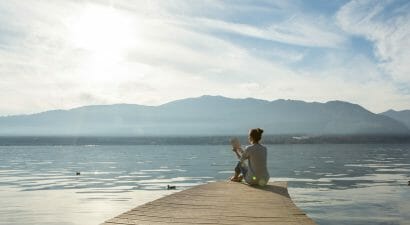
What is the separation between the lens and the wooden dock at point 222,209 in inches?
481

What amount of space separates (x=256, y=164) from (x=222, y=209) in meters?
4.35

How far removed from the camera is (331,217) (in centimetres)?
3108

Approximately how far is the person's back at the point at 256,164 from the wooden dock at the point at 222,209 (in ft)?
1.55

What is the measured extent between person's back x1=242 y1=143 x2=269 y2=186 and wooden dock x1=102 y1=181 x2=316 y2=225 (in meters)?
0.47

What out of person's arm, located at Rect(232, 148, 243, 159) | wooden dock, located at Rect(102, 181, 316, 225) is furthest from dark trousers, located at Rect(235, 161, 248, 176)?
wooden dock, located at Rect(102, 181, 316, 225)

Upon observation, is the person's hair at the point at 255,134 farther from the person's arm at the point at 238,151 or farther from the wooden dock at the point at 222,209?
the wooden dock at the point at 222,209

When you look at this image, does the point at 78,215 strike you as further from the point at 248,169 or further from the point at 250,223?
the point at 250,223

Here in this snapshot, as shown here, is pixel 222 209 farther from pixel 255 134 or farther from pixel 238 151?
pixel 238 151

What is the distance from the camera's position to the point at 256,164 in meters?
18.0

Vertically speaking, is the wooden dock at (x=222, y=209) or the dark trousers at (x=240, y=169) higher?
the dark trousers at (x=240, y=169)

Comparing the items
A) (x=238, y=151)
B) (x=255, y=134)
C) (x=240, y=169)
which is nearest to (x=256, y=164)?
(x=255, y=134)

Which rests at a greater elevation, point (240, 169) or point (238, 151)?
point (238, 151)

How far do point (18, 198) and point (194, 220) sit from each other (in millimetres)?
32307

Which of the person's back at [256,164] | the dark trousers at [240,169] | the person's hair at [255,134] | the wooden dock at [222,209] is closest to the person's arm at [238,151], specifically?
the dark trousers at [240,169]
